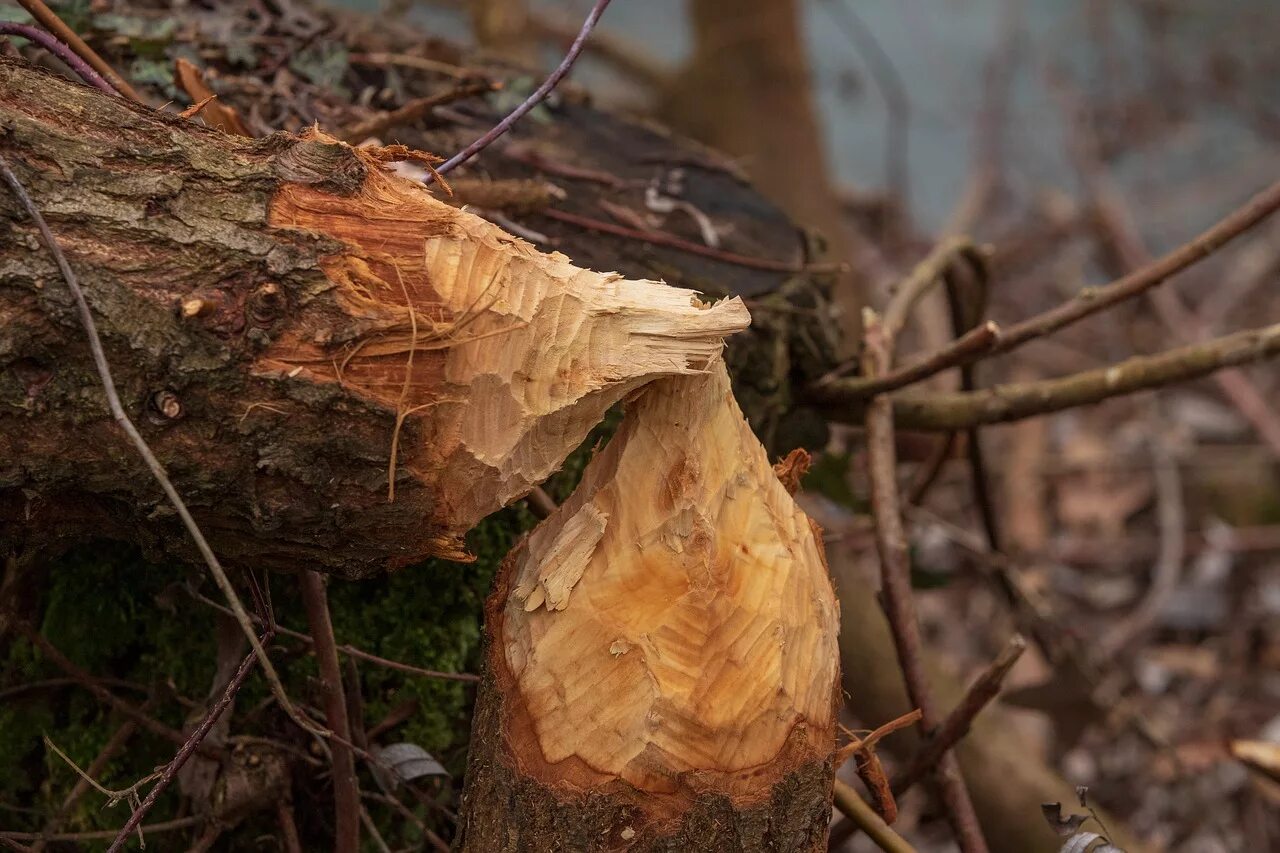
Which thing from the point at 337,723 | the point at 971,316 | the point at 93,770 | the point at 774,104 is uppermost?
the point at 971,316

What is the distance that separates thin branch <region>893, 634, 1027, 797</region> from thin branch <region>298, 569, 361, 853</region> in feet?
2.20

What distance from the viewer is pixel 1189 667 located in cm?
323

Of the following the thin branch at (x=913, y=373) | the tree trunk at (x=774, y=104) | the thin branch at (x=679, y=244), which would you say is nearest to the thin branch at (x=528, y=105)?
the thin branch at (x=679, y=244)

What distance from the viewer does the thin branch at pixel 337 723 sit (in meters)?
1.09

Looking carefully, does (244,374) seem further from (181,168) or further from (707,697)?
(707,697)

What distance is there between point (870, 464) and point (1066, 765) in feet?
5.90

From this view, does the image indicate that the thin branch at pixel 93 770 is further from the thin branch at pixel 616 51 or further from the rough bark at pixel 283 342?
the thin branch at pixel 616 51

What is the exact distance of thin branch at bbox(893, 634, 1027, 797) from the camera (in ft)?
4.17

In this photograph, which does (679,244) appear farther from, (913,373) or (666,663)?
(666,663)

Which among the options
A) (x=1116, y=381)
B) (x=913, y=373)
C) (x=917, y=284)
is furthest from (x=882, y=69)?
(x=913, y=373)

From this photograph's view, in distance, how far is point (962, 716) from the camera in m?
1.31

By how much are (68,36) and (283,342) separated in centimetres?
63

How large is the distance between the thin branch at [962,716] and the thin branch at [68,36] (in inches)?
44.5

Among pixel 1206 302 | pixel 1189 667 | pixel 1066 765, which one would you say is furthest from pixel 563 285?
pixel 1206 302
